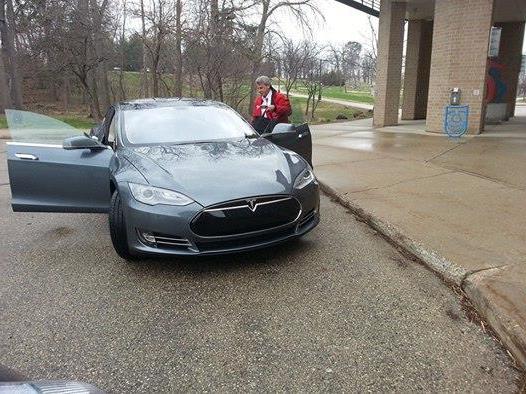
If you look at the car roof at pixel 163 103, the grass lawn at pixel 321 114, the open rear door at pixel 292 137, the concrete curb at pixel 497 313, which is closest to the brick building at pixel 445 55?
the grass lawn at pixel 321 114

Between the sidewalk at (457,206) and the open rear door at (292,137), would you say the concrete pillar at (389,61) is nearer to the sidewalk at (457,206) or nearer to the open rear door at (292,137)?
the sidewalk at (457,206)

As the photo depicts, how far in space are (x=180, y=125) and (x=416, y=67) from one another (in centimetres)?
1477

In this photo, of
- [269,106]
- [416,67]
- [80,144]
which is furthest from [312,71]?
[80,144]

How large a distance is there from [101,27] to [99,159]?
1877cm

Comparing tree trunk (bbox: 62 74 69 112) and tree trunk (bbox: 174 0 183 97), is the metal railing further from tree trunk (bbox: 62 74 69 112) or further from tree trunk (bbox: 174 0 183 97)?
tree trunk (bbox: 62 74 69 112)

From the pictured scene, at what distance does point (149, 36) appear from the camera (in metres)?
20.0

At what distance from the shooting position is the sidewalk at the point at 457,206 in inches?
122

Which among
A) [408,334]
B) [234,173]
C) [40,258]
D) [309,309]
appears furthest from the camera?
[40,258]

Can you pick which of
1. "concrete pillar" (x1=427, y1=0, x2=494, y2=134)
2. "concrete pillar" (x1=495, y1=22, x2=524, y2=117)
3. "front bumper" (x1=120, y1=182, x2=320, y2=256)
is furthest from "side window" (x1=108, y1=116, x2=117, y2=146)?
"concrete pillar" (x1=495, y1=22, x2=524, y2=117)

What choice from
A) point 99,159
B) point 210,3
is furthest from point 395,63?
point 99,159

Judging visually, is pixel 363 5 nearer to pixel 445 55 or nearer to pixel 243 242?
pixel 445 55

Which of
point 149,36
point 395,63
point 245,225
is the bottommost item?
point 245,225

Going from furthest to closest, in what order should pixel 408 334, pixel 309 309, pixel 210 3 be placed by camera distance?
pixel 210 3 → pixel 309 309 → pixel 408 334

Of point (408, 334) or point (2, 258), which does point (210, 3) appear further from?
point (408, 334)
